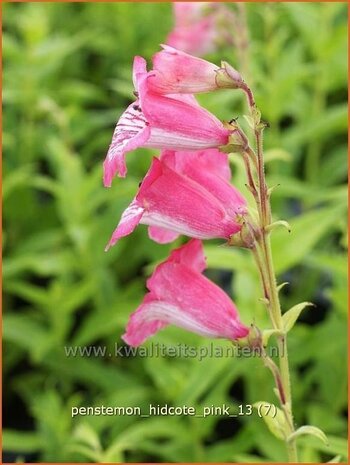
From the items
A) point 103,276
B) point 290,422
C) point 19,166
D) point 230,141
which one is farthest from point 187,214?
point 19,166

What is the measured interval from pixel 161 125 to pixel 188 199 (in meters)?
0.14

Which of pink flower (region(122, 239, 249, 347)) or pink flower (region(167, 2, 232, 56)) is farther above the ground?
pink flower (region(167, 2, 232, 56))

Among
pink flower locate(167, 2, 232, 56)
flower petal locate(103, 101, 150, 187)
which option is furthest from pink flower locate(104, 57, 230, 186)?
pink flower locate(167, 2, 232, 56)

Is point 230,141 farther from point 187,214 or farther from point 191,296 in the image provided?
point 191,296

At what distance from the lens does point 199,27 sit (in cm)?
333

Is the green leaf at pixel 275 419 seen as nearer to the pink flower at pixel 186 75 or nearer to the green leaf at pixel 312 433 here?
the green leaf at pixel 312 433

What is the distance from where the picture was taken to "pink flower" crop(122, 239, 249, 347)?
1.45 metres

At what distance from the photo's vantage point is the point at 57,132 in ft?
12.4

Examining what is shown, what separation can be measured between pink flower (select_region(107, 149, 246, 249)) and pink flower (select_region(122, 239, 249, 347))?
0.06 meters

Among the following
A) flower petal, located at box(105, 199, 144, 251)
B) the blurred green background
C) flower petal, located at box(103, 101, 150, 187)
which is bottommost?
the blurred green background

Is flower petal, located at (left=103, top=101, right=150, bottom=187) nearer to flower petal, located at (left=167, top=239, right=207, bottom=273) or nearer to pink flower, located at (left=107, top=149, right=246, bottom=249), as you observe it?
pink flower, located at (left=107, top=149, right=246, bottom=249)

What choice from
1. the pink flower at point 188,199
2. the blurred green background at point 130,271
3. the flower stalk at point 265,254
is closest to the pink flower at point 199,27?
the blurred green background at point 130,271

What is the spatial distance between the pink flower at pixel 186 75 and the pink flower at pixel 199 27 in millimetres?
1857

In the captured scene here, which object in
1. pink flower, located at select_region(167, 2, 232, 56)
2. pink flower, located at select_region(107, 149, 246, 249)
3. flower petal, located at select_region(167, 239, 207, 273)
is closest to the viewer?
pink flower, located at select_region(107, 149, 246, 249)
